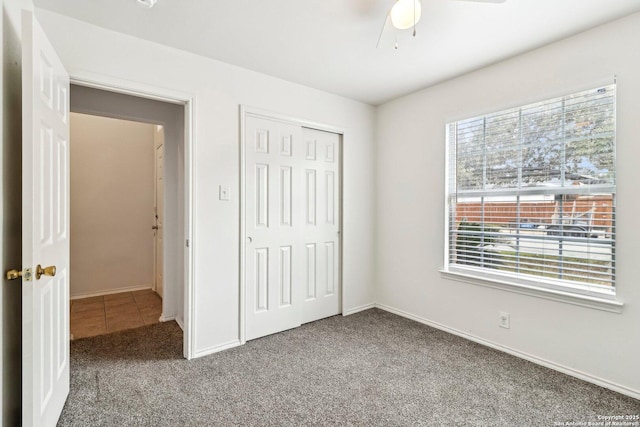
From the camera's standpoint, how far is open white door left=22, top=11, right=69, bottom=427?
1.33m

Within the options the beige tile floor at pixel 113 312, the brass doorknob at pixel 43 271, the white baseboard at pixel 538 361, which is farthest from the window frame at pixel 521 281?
the beige tile floor at pixel 113 312

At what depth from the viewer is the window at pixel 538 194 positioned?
2.10 metres

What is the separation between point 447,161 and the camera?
299 centimetres

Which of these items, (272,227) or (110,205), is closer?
(272,227)

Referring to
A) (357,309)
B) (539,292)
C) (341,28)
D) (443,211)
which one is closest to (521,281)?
(539,292)

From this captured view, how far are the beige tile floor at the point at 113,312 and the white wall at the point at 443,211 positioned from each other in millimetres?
2680

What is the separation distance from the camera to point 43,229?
1.49 metres

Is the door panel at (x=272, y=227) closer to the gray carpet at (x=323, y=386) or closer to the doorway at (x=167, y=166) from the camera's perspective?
the gray carpet at (x=323, y=386)

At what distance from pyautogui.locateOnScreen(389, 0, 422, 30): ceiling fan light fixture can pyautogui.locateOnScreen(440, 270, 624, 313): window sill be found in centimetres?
209

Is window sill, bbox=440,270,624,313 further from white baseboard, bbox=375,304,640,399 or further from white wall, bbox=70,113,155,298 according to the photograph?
white wall, bbox=70,113,155,298

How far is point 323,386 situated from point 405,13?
2.24 m

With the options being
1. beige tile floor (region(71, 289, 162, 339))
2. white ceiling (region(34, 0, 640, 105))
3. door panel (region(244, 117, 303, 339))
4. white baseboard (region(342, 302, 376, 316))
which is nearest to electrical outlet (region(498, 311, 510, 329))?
white baseboard (region(342, 302, 376, 316))

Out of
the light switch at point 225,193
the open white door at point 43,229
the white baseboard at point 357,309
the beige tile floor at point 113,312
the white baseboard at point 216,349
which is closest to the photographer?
the open white door at point 43,229

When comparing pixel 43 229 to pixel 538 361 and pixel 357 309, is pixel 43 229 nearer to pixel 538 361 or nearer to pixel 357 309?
pixel 357 309
